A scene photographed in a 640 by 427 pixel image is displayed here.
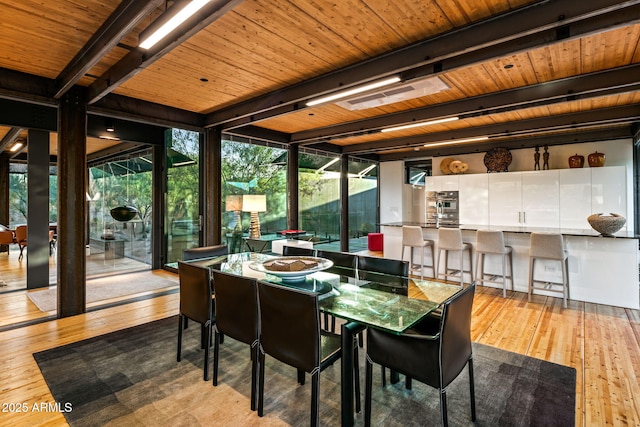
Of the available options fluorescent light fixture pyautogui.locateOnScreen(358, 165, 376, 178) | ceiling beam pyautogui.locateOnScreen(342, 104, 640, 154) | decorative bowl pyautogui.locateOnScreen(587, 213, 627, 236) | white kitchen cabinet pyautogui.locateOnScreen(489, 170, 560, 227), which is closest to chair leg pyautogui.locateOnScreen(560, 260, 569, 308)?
decorative bowl pyautogui.locateOnScreen(587, 213, 627, 236)

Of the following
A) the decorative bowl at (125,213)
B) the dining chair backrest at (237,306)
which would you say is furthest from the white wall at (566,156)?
the decorative bowl at (125,213)

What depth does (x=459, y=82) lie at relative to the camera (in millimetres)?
3885

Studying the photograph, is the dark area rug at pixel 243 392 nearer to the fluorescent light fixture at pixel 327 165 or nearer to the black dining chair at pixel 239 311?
the black dining chair at pixel 239 311

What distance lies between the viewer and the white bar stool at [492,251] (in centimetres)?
468

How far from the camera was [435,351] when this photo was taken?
1.71 meters

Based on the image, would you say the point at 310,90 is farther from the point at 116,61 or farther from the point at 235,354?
the point at 235,354

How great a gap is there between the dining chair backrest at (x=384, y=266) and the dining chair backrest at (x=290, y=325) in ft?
4.10

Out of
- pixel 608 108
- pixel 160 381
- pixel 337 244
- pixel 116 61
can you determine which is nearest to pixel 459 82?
pixel 608 108

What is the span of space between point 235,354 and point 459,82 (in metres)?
3.91

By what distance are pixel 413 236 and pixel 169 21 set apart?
456cm

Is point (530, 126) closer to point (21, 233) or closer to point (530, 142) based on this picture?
point (530, 142)

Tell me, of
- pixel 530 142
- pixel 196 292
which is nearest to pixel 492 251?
pixel 530 142

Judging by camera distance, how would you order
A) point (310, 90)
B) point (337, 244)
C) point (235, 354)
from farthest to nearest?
point (337, 244)
point (310, 90)
point (235, 354)

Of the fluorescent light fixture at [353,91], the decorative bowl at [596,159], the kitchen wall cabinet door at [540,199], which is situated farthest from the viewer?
the kitchen wall cabinet door at [540,199]
